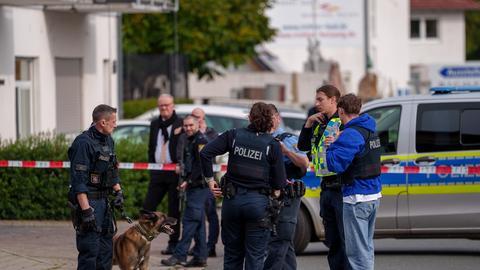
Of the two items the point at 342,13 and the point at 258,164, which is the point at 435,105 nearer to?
the point at 258,164

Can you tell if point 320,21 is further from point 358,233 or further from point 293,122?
point 358,233

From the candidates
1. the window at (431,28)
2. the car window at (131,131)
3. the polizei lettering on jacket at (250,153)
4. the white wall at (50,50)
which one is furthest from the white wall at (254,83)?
the polizei lettering on jacket at (250,153)

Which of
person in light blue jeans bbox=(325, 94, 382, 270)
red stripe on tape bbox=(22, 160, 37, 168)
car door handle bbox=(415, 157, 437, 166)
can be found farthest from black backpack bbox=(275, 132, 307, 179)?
red stripe on tape bbox=(22, 160, 37, 168)

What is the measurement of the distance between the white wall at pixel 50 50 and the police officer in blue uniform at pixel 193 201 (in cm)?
707

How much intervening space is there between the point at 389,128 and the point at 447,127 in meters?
0.66

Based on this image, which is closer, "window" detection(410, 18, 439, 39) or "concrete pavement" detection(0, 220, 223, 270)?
"concrete pavement" detection(0, 220, 223, 270)

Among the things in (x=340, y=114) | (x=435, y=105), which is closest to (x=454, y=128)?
(x=435, y=105)

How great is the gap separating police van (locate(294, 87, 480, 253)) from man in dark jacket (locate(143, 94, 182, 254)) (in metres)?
2.40

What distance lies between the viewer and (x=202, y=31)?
3509 centimetres

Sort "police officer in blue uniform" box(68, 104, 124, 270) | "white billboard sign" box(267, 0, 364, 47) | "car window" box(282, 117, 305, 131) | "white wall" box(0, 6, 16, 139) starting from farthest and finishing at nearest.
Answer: "white billboard sign" box(267, 0, 364, 47)
"car window" box(282, 117, 305, 131)
"white wall" box(0, 6, 16, 139)
"police officer in blue uniform" box(68, 104, 124, 270)

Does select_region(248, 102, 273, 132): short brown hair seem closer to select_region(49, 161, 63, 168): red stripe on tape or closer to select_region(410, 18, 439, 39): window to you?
select_region(49, 161, 63, 168): red stripe on tape

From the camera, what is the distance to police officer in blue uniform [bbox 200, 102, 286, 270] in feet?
31.5

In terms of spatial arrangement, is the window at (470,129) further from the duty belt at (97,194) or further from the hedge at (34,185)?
the hedge at (34,185)

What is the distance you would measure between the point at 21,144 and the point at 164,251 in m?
3.98
